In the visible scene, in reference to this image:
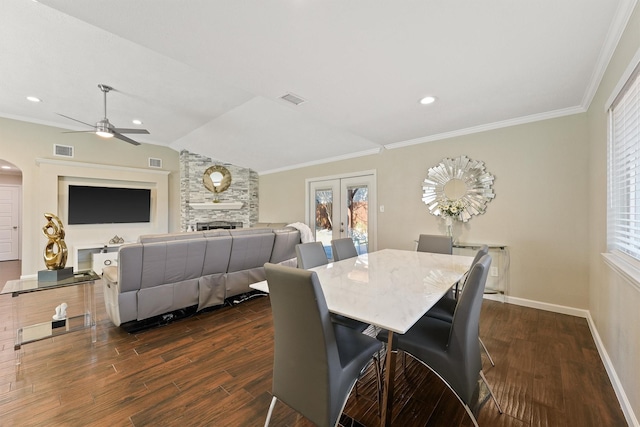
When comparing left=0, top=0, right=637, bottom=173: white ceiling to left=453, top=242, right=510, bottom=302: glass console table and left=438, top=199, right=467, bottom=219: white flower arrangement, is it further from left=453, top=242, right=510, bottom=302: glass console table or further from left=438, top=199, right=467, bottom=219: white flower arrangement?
left=453, top=242, right=510, bottom=302: glass console table

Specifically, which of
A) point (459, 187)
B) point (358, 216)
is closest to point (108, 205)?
point (358, 216)


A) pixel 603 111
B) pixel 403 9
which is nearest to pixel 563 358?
pixel 603 111

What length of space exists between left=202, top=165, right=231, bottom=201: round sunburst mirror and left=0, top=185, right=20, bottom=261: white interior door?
4777 mm

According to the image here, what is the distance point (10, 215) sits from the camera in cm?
655

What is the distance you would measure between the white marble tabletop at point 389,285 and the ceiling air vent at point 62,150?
5909 mm

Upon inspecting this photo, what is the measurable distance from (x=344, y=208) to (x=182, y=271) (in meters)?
3.28

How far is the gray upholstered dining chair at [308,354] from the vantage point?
3.60ft

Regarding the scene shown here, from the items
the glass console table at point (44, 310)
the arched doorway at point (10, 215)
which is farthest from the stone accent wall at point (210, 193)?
the arched doorway at point (10, 215)

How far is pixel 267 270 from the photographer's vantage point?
3.96ft

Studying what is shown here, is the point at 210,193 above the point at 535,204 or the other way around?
above

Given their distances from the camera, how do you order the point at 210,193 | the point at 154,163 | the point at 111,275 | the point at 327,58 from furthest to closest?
the point at 210,193, the point at 154,163, the point at 111,275, the point at 327,58

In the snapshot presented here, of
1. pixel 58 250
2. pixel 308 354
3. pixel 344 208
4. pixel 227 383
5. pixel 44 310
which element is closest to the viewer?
pixel 308 354

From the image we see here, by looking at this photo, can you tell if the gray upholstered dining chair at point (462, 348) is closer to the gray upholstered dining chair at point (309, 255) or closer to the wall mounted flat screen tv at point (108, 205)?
Answer: the gray upholstered dining chair at point (309, 255)

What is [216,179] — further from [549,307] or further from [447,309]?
[549,307]
